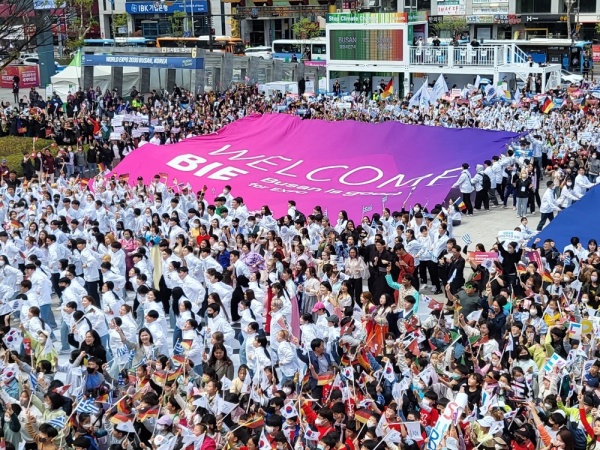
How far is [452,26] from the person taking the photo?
6462 centimetres

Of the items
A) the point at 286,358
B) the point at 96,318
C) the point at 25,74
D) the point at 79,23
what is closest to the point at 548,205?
the point at 286,358

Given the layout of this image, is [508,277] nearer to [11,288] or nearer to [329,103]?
[11,288]

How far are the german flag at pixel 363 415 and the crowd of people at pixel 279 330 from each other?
34 millimetres

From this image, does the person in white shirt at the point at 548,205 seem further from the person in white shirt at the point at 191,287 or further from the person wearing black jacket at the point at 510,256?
the person in white shirt at the point at 191,287

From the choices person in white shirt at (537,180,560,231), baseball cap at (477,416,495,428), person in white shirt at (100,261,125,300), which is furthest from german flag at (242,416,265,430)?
person in white shirt at (537,180,560,231)

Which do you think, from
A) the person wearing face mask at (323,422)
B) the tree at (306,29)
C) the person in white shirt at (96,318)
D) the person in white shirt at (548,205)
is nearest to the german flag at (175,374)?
the person in white shirt at (96,318)

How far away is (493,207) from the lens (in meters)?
21.4

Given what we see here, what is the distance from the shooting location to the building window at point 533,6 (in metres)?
62.2

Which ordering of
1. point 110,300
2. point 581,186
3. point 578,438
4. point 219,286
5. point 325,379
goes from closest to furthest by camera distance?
point 578,438, point 325,379, point 110,300, point 219,286, point 581,186

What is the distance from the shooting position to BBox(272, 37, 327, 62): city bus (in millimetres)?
56844

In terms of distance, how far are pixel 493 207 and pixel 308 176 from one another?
408cm

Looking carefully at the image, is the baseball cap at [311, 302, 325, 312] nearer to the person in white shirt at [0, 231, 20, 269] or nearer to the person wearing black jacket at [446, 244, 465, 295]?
the person wearing black jacket at [446, 244, 465, 295]

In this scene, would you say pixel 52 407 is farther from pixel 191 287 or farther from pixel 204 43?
pixel 204 43

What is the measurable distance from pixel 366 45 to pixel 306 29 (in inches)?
1250
